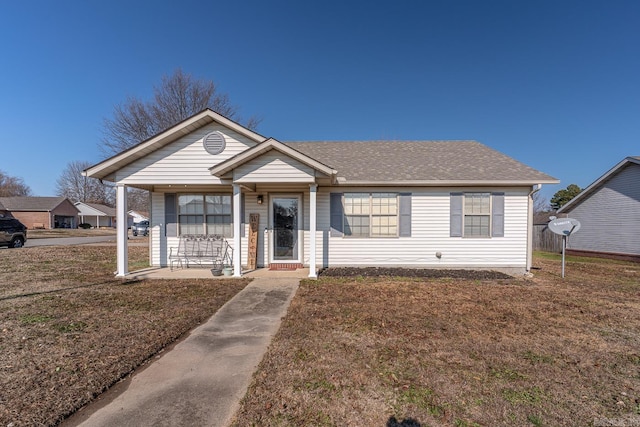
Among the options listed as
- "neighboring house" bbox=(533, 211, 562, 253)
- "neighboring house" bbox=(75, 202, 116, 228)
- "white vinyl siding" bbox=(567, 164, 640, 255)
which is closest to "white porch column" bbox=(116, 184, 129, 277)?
"white vinyl siding" bbox=(567, 164, 640, 255)

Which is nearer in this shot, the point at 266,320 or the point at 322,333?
the point at 322,333

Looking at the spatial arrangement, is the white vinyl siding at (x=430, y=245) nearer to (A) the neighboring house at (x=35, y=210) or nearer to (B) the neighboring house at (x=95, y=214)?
(A) the neighboring house at (x=35, y=210)

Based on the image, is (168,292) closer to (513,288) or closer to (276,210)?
(276,210)

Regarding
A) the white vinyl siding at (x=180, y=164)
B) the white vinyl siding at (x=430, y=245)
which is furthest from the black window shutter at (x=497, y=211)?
the white vinyl siding at (x=180, y=164)

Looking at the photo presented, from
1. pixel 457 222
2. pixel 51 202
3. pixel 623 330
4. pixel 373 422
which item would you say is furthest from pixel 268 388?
pixel 51 202

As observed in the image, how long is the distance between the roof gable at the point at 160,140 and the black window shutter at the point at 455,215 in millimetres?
6284

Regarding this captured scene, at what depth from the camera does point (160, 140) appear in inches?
331

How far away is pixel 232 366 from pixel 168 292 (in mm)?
4204

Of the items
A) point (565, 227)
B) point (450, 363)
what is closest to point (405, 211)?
point (565, 227)

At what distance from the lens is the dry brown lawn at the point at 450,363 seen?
8.64 feet

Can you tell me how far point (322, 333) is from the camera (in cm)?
446

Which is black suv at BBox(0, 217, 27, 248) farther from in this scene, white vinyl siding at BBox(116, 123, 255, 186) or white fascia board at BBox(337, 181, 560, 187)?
white fascia board at BBox(337, 181, 560, 187)

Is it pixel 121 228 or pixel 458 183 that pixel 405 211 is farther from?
pixel 121 228

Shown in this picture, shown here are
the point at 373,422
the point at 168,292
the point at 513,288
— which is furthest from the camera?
the point at 513,288
